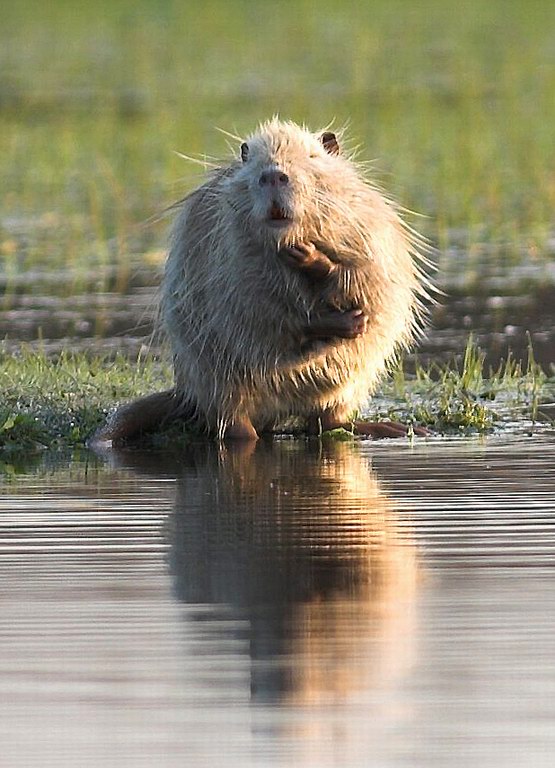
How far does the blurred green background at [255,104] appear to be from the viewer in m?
14.1

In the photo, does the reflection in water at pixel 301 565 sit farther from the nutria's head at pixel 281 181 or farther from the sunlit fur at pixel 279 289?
the nutria's head at pixel 281 181

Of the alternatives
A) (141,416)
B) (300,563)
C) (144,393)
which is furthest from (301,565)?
(144,393)

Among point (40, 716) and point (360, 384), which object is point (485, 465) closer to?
point (360, 384)

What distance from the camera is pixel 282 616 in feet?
16.6

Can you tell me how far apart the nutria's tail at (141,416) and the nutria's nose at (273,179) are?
41.4 inches

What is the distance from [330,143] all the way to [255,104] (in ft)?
32.9

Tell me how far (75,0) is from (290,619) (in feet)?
78.6

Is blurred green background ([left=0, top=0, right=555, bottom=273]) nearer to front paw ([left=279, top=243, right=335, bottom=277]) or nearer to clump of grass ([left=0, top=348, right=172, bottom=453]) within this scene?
clump of grass ([left=0, top=348, right=172, bottom=453])

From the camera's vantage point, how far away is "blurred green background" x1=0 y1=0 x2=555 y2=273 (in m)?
14.1

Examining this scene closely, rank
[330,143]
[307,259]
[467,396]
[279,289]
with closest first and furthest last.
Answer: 1. [307,259]
2. [279,289]
3. [330,143]
4. [467,396]

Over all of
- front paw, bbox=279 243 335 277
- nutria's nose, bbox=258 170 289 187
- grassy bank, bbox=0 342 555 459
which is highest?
nutria's nose, bbox=258 170 289 187

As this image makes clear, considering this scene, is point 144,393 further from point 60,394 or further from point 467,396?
point 467,396

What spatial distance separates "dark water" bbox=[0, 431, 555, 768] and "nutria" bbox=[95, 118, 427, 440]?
707 mm

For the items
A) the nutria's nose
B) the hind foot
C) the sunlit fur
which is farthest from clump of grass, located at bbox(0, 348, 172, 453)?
the nutria's nose
